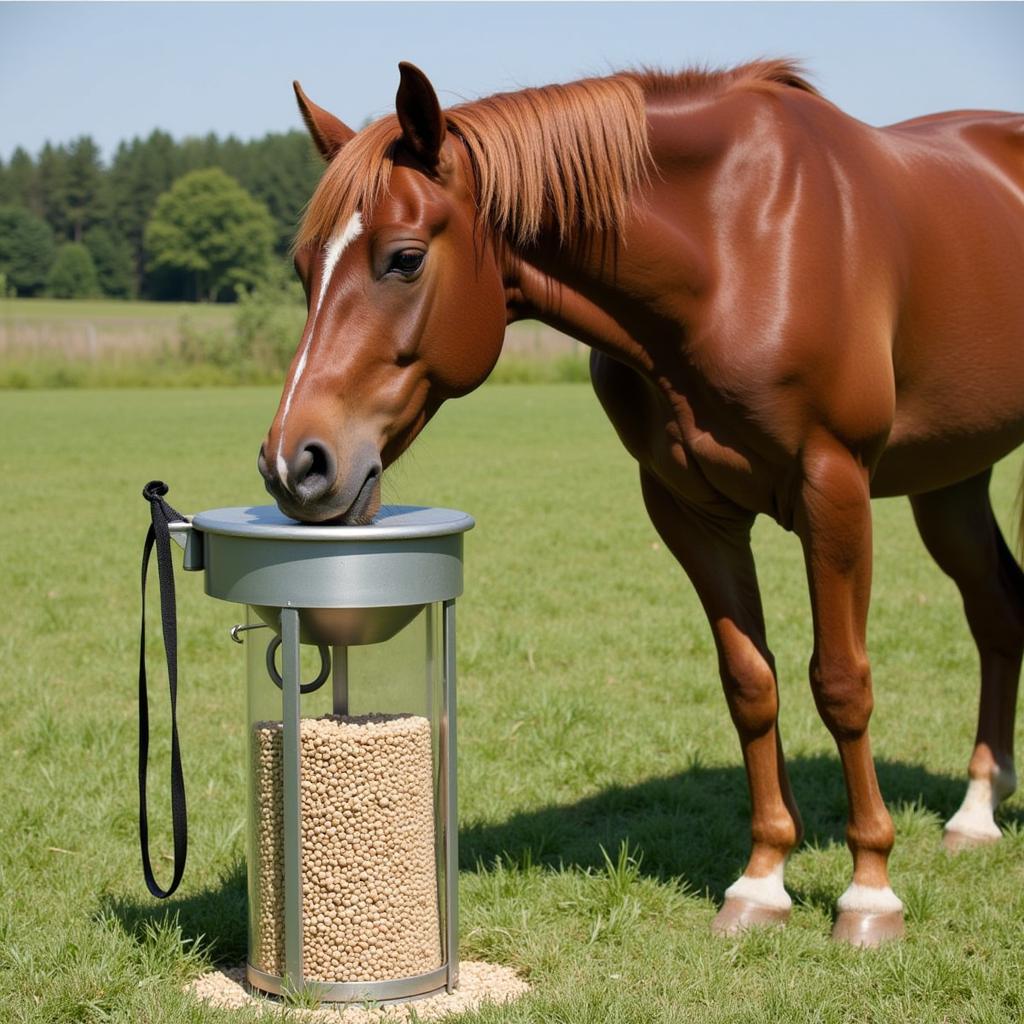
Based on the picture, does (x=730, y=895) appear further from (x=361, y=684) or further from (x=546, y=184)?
(x=546, y=184)

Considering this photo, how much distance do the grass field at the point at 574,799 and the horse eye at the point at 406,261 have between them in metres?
0.94

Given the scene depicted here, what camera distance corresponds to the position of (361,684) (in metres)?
3.22

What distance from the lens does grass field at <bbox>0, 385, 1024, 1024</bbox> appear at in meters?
3.24

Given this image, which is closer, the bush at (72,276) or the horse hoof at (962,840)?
the horse hoof at (962,840)

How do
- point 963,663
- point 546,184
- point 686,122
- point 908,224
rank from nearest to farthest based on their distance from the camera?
point 546,184 < point 686,122 < point 908,224 < point 963,663

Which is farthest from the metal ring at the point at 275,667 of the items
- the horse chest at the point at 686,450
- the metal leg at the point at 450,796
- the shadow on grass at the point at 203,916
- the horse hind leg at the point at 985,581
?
the horse hind leg at the point at 985,581

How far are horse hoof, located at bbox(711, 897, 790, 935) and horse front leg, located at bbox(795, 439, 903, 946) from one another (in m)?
0.18

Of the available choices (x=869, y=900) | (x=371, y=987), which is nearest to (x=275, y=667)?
(x=371, y=987)

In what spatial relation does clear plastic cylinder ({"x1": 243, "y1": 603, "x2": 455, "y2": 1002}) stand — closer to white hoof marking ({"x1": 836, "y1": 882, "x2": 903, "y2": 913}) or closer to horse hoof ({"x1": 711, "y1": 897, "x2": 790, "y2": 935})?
horse hoof ({"x1": 711, "y1": 897, "x2": 790, "y2": 935})

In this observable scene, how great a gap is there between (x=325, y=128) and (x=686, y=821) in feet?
9.12

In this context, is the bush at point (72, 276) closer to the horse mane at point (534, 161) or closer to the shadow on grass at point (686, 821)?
the shadow on grass at point (686, 821)

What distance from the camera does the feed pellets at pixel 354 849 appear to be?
9.96 feet

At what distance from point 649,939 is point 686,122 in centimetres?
229

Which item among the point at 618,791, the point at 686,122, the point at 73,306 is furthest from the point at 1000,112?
the point at 73,306
